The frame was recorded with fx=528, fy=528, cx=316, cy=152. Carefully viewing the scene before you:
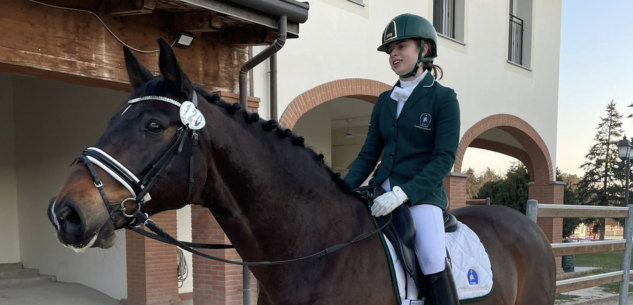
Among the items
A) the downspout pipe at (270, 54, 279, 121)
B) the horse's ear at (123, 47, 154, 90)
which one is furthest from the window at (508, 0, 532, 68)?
the horse's ear at (123, 47, 154, 90)

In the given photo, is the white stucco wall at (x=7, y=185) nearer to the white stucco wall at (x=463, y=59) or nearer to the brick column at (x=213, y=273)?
the brick column at (x=213, y=273)

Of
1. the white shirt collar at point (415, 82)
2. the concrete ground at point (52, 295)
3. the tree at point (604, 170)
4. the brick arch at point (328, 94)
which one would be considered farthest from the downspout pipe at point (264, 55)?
the tree at point (604, 170)

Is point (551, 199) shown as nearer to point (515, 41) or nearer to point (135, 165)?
point (515, 41)

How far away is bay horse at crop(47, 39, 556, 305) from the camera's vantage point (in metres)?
1.99

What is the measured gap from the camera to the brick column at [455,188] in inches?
438

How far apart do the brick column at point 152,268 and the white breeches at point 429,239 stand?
578 cm

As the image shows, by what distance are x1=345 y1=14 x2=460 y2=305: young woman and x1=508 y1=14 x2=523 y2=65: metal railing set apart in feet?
39.3

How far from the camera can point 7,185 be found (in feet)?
31.4

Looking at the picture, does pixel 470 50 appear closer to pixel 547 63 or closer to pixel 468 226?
pixel 547 63

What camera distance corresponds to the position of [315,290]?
94.4 inches

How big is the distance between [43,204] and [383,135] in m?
8.04

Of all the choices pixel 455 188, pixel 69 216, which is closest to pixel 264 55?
pixel 69 216

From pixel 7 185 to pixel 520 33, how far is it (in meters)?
12.6

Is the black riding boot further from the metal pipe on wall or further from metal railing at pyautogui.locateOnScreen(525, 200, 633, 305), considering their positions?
the metal pipe on wall
